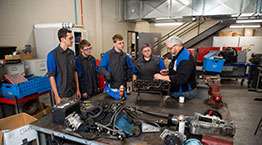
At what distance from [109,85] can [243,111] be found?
Answer: 2917 mm

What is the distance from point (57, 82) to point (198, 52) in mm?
4714

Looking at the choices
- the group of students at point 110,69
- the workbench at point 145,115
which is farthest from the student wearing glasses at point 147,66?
the workbench at point 145,115

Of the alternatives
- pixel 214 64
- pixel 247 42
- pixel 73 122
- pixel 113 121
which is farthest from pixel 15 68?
pixel 247 42

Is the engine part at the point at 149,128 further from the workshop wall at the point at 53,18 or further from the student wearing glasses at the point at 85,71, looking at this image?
the workshop wall at the point at 53,18

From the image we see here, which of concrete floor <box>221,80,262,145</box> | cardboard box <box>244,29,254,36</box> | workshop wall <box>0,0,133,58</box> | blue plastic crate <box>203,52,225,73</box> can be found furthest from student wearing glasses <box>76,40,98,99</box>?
cardboard box <box>244,29,254,36</box>

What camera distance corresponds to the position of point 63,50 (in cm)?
184

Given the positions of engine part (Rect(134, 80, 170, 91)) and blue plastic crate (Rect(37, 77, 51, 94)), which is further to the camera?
blue plastic crate (Rect(37, 77, 51, 94))

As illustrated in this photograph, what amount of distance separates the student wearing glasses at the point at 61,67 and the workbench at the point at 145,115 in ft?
1.36

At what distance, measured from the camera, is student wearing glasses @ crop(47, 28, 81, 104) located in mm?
1754

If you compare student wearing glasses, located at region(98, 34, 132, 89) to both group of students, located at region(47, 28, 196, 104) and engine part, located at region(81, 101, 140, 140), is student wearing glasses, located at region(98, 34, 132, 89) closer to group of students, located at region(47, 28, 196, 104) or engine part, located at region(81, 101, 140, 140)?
group of students, located at region(47, 28, 196, 104)

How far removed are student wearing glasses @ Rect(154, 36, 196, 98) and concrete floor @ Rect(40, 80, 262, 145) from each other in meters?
1.20

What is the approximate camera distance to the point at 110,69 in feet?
7.09

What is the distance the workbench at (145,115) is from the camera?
105 centimetres

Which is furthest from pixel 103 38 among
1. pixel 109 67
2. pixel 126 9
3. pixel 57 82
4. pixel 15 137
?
pixel 15 137
